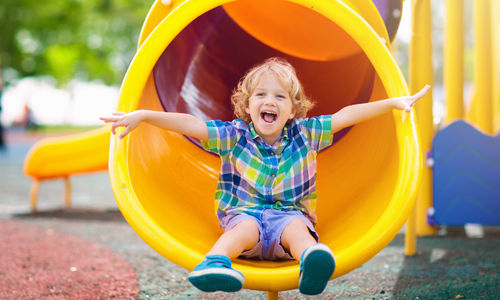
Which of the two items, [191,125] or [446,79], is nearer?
[191,125]

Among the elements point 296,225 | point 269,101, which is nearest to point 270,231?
point 296,225

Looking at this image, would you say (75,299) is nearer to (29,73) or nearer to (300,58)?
(300,58)

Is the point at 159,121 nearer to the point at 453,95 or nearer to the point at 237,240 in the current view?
the point at 237,240

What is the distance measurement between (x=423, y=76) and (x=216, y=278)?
6.86 ft

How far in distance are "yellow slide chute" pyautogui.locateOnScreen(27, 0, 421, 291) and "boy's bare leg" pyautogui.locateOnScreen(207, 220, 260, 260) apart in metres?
0.06

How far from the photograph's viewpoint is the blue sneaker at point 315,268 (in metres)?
1.30

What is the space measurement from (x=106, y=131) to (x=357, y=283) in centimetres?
292

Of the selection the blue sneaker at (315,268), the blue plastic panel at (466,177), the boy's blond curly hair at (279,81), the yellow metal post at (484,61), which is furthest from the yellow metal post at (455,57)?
the blue sneaker at (315,268)

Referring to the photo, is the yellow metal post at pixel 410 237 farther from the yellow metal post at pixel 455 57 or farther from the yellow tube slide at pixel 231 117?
the yellow metal post at pixel 455 57

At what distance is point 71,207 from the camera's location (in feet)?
14.7

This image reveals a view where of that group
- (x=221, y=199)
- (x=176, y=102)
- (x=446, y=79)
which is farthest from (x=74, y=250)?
(x=446, y=79)

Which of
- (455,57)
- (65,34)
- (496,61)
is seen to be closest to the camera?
(455,57)

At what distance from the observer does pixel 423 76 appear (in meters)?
2.79

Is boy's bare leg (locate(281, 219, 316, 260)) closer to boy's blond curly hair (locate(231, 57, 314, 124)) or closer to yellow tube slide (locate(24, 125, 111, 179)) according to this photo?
boy's blond curly hair (locate(231, 57, 314, 124))
